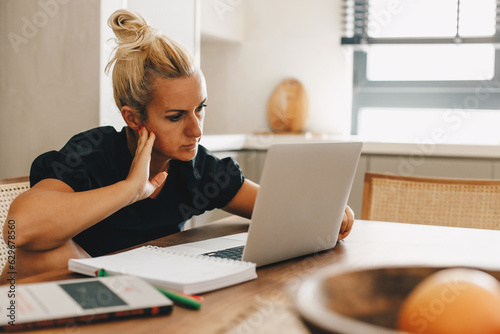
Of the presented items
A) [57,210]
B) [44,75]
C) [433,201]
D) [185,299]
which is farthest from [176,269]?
[44,75]

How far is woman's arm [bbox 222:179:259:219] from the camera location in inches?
56.9

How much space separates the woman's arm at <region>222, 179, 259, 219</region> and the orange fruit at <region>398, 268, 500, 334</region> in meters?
1.03

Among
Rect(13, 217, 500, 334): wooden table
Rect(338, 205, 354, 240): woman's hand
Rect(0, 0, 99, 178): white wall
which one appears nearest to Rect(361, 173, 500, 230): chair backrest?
Rect(13, 217, 500, 334): wooden table

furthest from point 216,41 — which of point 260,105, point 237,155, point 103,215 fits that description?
point 103,215

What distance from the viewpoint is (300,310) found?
0.36 meters

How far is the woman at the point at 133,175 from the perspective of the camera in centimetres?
104

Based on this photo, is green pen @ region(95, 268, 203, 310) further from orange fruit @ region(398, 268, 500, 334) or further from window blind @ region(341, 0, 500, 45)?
window blind @ region(341, 0, 500, 45)

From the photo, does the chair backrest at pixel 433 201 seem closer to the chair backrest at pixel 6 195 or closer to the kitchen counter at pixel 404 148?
the kitchen counter at pixel 404 148

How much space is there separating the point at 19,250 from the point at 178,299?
54 centimetres

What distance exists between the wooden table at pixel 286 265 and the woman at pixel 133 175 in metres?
0.12

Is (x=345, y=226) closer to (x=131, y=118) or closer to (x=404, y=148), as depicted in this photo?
(x=131, y=118)

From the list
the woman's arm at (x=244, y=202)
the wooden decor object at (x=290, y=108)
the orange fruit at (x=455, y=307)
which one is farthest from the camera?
the wooden decor object at (x=290, y=108)

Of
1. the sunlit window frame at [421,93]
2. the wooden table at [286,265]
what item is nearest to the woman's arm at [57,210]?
the wooden table at [286,265]

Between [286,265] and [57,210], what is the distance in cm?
45
